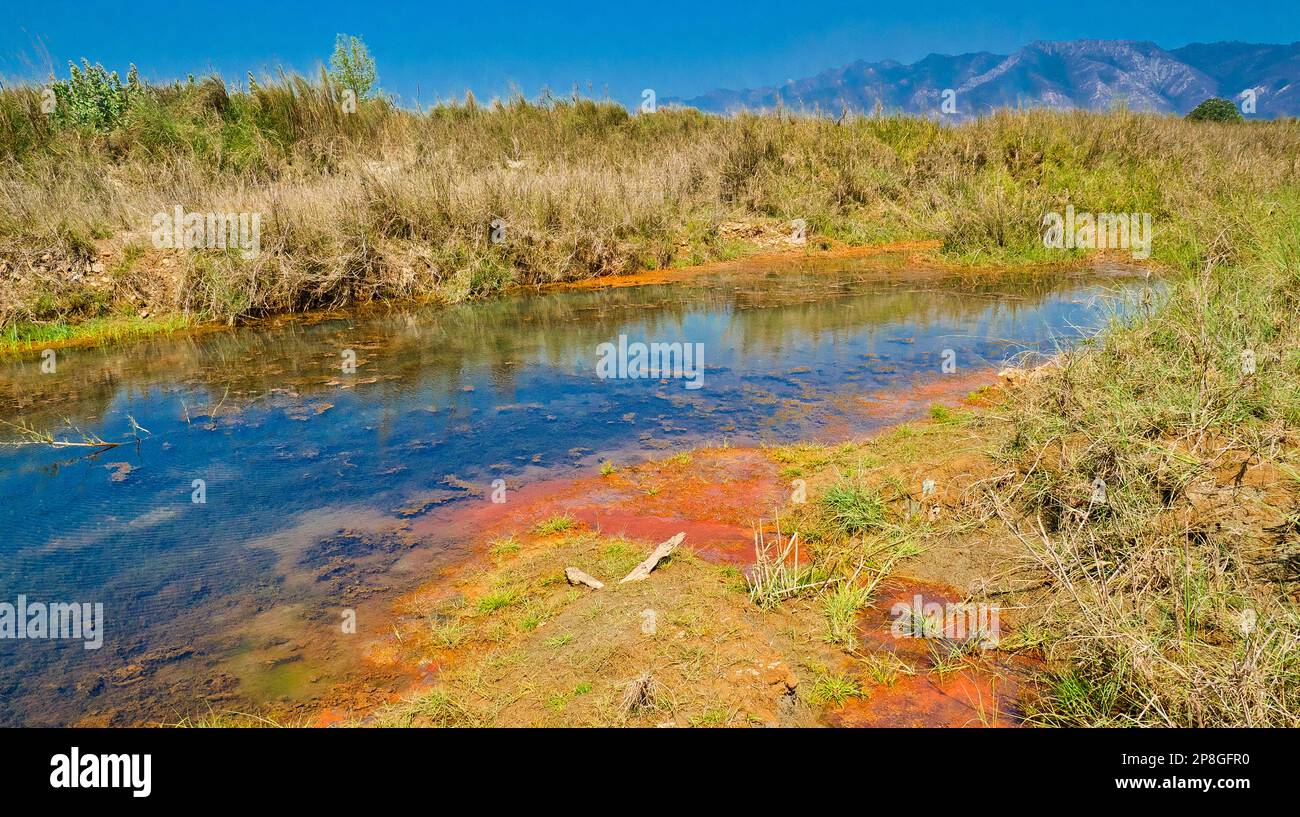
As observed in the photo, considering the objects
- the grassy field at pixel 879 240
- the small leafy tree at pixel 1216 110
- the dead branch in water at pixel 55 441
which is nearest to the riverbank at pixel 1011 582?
the grassy field at pixel 879 240

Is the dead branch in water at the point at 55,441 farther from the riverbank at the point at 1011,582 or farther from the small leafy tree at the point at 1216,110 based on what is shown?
Answer: the small leafy tree at the point at 1216,110

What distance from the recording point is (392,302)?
11062 millimetres

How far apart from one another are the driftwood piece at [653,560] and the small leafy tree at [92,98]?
15.1m

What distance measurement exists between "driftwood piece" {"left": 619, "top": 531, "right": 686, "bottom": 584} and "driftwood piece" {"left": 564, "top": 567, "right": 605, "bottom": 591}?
12cm

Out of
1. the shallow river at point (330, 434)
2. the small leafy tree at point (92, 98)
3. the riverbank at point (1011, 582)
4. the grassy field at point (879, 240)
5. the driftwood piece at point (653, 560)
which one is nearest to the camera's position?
the riverbank at point (1011, 582)

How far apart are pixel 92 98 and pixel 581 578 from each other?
15674 millimetres

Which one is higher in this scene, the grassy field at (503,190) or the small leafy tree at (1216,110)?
the small leafy tree at (1216,110)

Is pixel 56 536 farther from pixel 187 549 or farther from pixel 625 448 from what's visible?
pixel 625 448

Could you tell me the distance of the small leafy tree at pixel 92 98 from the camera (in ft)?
41.7

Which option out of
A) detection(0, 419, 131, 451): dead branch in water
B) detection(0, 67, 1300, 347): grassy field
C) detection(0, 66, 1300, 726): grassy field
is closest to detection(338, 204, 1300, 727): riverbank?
detection(0, 66, 1300, 726): grassy field

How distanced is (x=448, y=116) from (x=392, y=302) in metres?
7.81

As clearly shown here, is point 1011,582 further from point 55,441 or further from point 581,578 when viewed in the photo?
point 55,441

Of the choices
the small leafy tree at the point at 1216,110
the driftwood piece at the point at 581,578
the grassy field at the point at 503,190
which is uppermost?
the small leafy tree at the point at 1216,110

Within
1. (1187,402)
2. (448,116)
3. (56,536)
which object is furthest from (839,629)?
(448,116)
